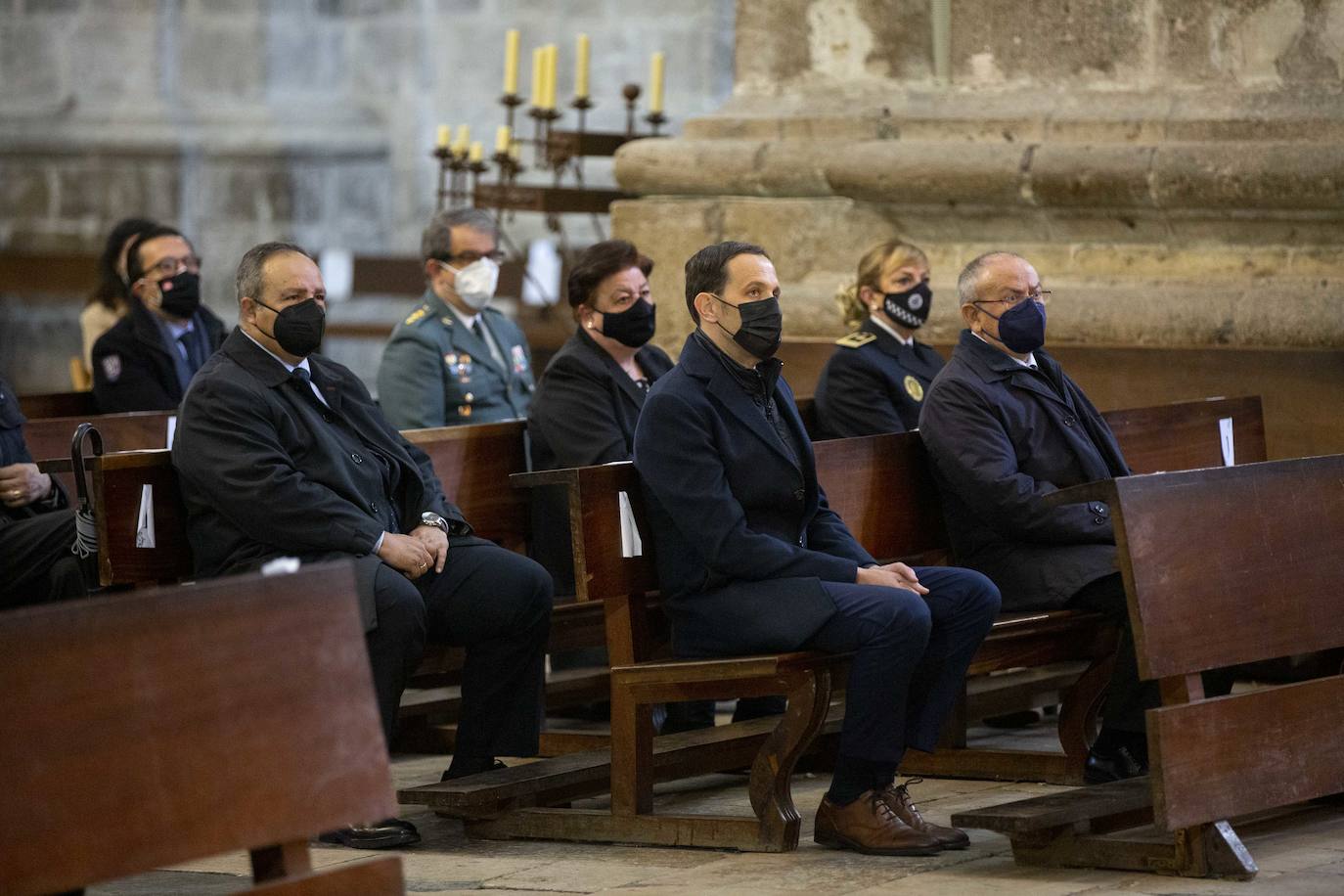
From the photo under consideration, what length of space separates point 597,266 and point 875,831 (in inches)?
80.1

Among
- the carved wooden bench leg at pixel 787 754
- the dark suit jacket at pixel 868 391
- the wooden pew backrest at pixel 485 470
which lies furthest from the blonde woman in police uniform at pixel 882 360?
the carved wooden bench leg at pixel 787 754

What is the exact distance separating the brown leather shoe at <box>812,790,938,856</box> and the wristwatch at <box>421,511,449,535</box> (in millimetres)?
1220

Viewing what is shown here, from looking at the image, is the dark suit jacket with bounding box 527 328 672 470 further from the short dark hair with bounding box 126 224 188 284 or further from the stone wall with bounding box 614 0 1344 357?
the short dark hair with bounding box 126 224 188 284

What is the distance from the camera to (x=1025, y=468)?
17.8ft

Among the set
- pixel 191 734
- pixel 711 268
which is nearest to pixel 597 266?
pixel 711 268

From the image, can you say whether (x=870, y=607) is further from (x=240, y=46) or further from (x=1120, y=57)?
(x=240, y=46)

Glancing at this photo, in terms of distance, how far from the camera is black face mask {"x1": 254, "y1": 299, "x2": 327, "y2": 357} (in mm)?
5023

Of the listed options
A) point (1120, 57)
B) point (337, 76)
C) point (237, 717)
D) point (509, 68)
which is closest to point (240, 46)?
point (337, 76)

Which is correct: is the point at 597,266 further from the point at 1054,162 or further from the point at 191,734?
the point at 191,734

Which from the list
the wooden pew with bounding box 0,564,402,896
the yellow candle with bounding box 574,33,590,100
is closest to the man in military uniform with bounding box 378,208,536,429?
the yellow candle with bounding box 574,33,590,100

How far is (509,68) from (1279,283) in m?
3.92

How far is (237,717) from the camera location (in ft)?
10.7

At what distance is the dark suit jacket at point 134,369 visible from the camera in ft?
22.8

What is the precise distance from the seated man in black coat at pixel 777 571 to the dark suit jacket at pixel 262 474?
710mm
